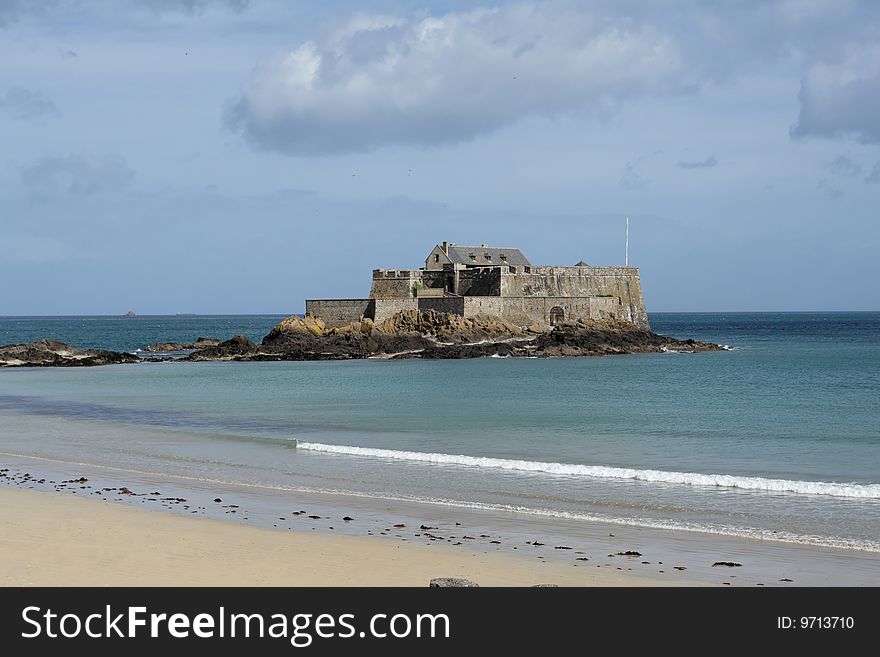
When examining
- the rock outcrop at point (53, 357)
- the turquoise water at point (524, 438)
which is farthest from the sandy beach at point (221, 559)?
the rock outcrop at point (53, 357)

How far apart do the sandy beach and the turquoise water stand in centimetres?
300

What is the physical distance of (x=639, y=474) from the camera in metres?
14.8

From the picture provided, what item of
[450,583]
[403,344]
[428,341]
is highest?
[428,341]

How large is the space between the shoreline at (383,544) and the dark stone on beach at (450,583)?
0.45 feet

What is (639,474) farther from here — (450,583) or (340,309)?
(340,309)

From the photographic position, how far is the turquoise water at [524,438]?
42.3ft

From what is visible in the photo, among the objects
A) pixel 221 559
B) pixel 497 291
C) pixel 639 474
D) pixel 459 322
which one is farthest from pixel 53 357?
pixel 221 559

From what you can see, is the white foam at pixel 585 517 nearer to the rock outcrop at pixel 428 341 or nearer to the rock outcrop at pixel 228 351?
the rock outcrop at pixel 428 341

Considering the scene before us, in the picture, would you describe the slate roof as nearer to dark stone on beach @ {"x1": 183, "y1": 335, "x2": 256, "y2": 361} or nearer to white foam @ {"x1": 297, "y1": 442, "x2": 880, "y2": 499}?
dark stone on beach @ {"x1": 183, "y1": 335, "x2": 256, "y2": 361}

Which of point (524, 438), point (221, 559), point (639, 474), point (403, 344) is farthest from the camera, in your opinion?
point (403, 344)

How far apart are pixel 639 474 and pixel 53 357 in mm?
45707

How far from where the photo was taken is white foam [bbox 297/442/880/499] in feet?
44.1

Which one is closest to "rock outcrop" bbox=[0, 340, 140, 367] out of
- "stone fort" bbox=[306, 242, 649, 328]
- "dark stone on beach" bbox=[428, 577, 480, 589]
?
"stone fort" bbox=[306, 242, 649, 328]
